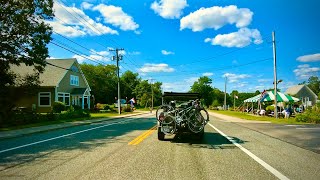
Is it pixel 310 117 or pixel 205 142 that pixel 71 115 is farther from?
pixel 310 117

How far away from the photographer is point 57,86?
4344 cm

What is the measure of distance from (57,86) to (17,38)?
19.1 meters

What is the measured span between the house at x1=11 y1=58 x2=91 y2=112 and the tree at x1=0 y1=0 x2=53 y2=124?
13.3m

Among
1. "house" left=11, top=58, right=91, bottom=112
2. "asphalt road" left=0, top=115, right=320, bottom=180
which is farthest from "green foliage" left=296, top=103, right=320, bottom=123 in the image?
"house" left=11, top=58, right=91, bottom=112

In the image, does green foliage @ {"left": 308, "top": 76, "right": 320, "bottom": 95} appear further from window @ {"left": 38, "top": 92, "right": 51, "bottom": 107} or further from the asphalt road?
the asphalt road

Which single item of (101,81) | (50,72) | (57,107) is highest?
(101,81)

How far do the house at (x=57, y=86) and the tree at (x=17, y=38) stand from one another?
525 inches

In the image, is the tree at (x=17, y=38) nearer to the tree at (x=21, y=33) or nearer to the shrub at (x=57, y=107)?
the tree at (x=21, y=33)

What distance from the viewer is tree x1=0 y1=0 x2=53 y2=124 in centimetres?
2378

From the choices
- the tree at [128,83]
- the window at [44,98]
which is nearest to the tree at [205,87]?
the tree at [128,83]

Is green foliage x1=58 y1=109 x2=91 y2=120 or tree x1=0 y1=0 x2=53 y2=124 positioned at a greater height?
tree x1=0 y1=0 x2=53 y2=124

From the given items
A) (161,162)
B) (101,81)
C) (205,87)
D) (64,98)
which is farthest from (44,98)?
(205,87)

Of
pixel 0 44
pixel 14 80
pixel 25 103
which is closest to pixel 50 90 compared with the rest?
pixel 25 103

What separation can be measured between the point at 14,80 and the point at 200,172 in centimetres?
2425
